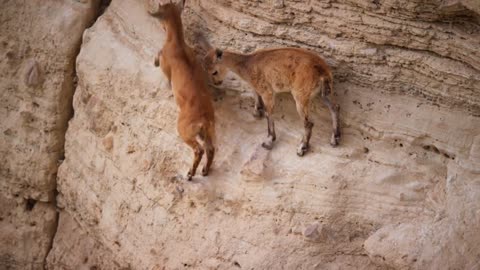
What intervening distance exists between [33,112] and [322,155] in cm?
386

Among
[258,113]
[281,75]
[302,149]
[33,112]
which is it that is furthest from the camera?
[33,112]

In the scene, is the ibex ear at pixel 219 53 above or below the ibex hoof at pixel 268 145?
above

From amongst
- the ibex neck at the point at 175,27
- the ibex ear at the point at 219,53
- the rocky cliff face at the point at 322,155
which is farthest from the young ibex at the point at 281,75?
the ibex neck at the point at 175,27

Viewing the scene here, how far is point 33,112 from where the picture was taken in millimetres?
9734

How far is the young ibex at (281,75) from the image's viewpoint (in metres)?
7.48

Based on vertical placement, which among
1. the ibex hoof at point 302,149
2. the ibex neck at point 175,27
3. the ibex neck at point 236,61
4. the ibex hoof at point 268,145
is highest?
the ibex neck at point 175,27

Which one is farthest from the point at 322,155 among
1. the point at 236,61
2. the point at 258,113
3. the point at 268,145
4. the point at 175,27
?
the point at 175,27

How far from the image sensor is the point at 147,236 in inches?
336

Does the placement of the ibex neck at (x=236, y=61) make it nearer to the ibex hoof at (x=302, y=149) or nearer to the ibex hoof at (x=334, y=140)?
the ibex hoof at (x=302, y=149)

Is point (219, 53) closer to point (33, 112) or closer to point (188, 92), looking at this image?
point (188, 92)

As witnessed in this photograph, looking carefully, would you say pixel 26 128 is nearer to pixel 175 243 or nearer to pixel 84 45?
pixel 84 45

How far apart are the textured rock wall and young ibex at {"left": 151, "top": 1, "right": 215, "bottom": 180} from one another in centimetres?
186

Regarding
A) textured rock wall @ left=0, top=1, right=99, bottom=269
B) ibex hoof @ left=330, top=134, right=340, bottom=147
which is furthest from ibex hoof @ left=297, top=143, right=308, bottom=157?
textured rock wall @ left=0, top=1, right=99, bottom=269

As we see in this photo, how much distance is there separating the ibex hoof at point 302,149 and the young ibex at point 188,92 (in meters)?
0.84
